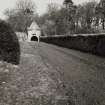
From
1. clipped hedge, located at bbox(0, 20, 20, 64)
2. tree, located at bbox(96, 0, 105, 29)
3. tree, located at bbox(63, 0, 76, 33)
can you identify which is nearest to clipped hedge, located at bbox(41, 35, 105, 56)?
clipped hedge, located at bbox(0, 20, 20, 64)

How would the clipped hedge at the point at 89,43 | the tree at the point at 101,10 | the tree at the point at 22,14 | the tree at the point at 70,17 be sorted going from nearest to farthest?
the clipped hedge at the point at 89,43 → the tree at the point at 101,10 → the tree at the point at 70,17 → the tree at the point at 22,14

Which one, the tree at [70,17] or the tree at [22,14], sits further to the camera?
the tree at [22,14]

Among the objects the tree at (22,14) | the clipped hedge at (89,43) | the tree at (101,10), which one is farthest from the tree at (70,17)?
the clipped hedge at (89,43)

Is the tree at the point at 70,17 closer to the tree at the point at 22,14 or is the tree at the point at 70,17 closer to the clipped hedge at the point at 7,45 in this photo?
the tree at the point at 22,14

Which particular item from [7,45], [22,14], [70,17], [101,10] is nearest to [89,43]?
[7,45]

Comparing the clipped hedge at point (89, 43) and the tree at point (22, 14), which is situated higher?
the tree at point (22, 14)

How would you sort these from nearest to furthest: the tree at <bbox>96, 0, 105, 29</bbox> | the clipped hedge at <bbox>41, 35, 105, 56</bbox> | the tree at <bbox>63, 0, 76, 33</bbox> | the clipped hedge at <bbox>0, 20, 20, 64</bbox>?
1. the clipped hedge at <bbox>0, 20, 20, 64</bbox>
2. the clipped hedge at <bbox>41, 35, 105, 56</bbox>
3. the tree at <bbox>96, 0, 105, 29</bbox>
4. the tree at <bbox>63, 0, 76, 33</bbox>

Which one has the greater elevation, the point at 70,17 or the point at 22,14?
the point at 22,14

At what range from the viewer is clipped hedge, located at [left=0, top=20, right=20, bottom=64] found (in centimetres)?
875

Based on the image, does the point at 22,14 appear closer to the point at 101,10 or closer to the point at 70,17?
the point at 70,17

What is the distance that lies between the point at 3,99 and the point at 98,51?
11.7 meters

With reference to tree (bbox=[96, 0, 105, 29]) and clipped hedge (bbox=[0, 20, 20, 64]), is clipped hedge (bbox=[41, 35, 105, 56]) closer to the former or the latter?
clipped hedge (bbox=[0, 20, 20, 64])

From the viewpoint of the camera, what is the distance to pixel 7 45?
28.8 ft

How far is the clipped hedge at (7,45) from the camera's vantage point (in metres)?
8.75
